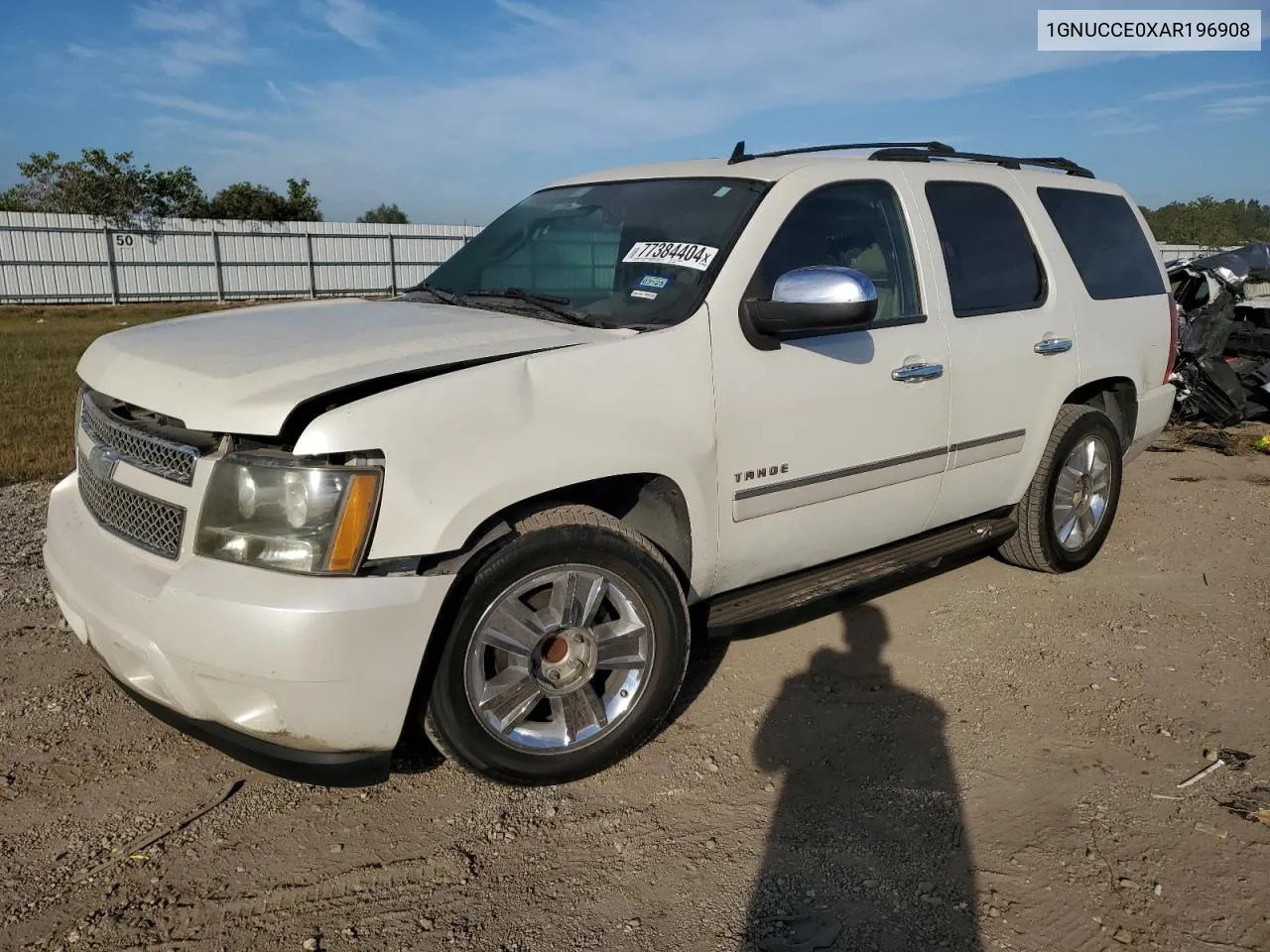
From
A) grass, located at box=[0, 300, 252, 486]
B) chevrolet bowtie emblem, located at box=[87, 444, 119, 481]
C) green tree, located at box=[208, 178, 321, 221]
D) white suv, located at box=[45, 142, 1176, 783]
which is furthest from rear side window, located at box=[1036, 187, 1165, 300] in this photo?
green tree, located at box=[208, 178, 321, 221]

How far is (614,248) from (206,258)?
28.0 meters

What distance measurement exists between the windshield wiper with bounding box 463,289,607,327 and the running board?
3.52 feet

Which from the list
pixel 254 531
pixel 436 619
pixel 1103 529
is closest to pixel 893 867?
pixel 436 619

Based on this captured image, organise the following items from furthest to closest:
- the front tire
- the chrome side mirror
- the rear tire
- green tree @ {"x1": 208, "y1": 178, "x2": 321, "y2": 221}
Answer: green tree @ {"x1": 208, "y1": 178, "x2": 321, "y2": 221}
the rear tire
the chrome side mirror
the front tire

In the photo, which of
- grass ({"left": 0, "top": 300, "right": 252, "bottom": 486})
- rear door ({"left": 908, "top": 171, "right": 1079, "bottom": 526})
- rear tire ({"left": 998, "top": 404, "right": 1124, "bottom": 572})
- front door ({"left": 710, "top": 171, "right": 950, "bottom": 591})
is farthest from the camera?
grass ({"left": 0, "top": 300, "right": 252, "bottom": 486})

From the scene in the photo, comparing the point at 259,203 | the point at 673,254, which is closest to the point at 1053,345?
the point at 673,254

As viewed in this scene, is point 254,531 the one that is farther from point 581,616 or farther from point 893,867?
point 893,867

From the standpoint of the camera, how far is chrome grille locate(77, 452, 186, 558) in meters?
2.65

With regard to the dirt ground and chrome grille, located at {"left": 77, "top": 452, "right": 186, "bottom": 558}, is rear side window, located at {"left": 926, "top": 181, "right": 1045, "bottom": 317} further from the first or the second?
chrome grille, located at {"left": 77, "top": 452, "right": 186, "bottom": 558}

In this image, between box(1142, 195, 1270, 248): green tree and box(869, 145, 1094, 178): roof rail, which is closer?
box(869, 145, 1094, 178): roof rail

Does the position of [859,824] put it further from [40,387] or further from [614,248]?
[40,387]

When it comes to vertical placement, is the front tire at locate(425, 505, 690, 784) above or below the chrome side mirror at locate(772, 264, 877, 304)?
below

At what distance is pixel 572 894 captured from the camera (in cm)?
256

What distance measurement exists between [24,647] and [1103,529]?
504 centimetres
